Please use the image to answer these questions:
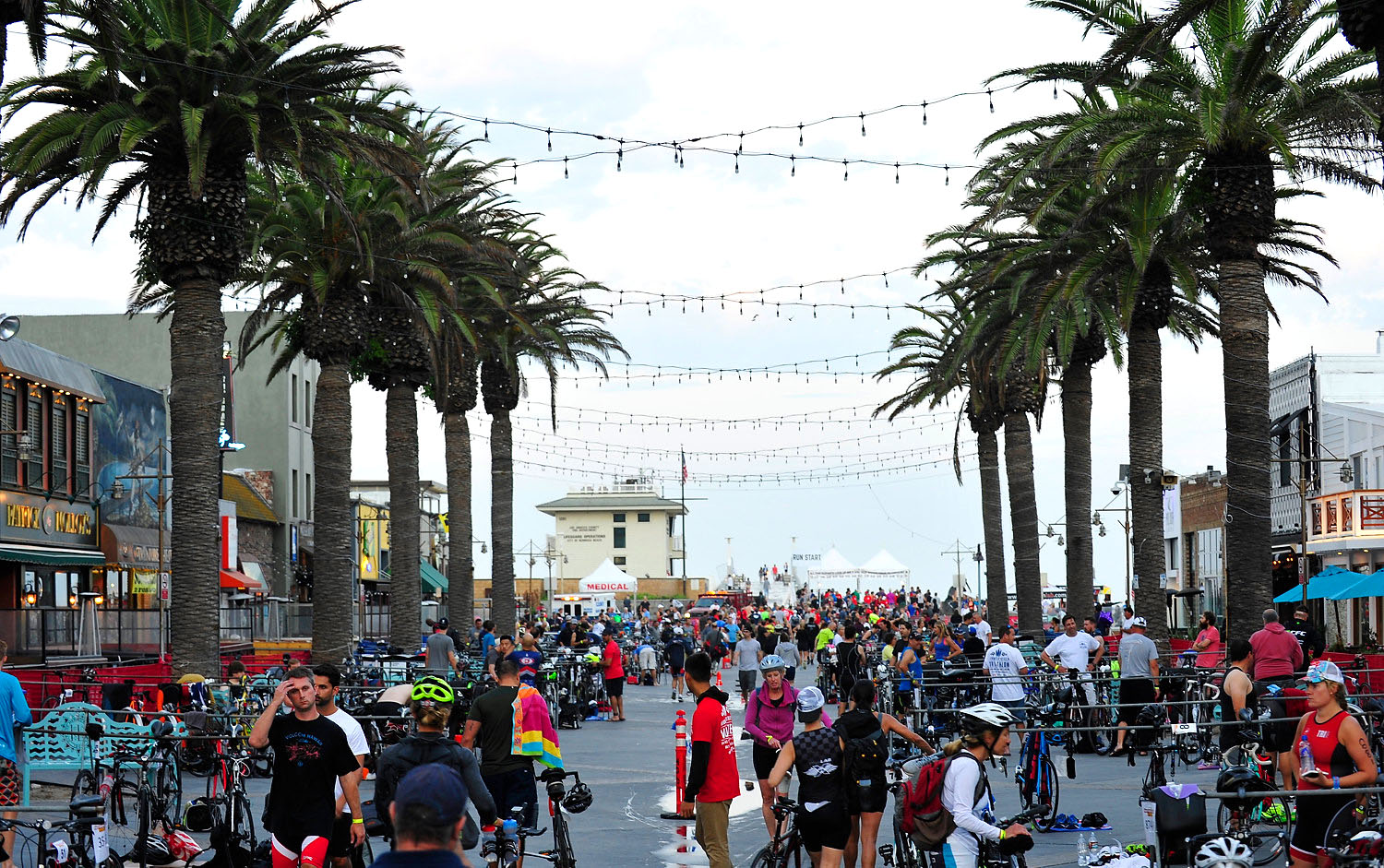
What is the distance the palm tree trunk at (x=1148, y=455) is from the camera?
92.5 ft

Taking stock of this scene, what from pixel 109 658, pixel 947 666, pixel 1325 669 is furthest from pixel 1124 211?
pixel 109 658

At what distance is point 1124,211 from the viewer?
86.9ft

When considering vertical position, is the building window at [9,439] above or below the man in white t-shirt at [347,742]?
above

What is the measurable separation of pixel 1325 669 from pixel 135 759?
9.99 meters

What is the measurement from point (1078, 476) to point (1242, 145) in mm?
13796

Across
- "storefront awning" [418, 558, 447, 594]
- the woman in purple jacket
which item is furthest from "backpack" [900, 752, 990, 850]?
"storefront awning" [418, 558, 447, 594]

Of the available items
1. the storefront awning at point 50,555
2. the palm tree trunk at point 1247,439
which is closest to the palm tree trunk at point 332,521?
the storefront awning at point 50,555

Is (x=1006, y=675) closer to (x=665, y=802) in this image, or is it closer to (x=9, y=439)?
(x=665, y=802)

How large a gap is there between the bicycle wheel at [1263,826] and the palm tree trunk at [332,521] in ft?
58.6

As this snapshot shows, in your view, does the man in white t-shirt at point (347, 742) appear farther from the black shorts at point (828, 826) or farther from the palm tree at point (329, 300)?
the palm tree at point (329, 300)

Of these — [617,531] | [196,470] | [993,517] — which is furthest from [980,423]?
[617,531]

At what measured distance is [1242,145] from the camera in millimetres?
22062

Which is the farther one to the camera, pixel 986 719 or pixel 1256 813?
pixel 1256 813

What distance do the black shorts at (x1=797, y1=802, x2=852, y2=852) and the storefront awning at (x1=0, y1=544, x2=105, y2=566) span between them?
2487 cm
